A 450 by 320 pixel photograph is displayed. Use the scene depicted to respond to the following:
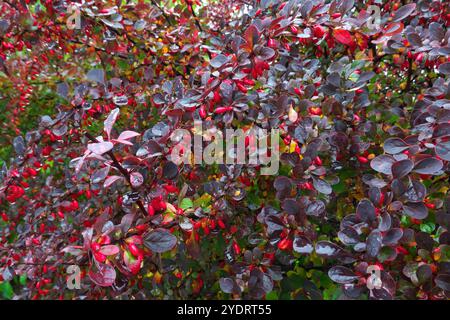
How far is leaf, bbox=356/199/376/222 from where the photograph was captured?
0.86 meters

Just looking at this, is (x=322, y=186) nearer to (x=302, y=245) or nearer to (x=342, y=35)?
(x=302, y=245)

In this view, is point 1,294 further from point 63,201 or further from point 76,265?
point 76,265

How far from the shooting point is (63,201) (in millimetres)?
1478

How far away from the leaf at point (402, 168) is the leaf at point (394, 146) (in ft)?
0.19

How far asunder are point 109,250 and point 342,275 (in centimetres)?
49

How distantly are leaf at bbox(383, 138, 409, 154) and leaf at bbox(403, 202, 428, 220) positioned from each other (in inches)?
5.0

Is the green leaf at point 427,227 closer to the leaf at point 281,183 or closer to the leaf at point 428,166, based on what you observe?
the leaf at point 428,166

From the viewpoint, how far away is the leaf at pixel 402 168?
86 centimetres

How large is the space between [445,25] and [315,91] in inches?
24.2

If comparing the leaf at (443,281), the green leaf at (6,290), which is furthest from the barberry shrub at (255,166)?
the green leaf at (6,290)

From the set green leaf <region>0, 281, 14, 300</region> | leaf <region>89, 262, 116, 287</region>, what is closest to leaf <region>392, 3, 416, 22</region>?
leaf <region>89, 262, 116, 287</region>

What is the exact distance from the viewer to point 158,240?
86cm

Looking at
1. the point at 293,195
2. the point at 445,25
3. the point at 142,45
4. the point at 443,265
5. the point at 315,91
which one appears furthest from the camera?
the point at 142,45
